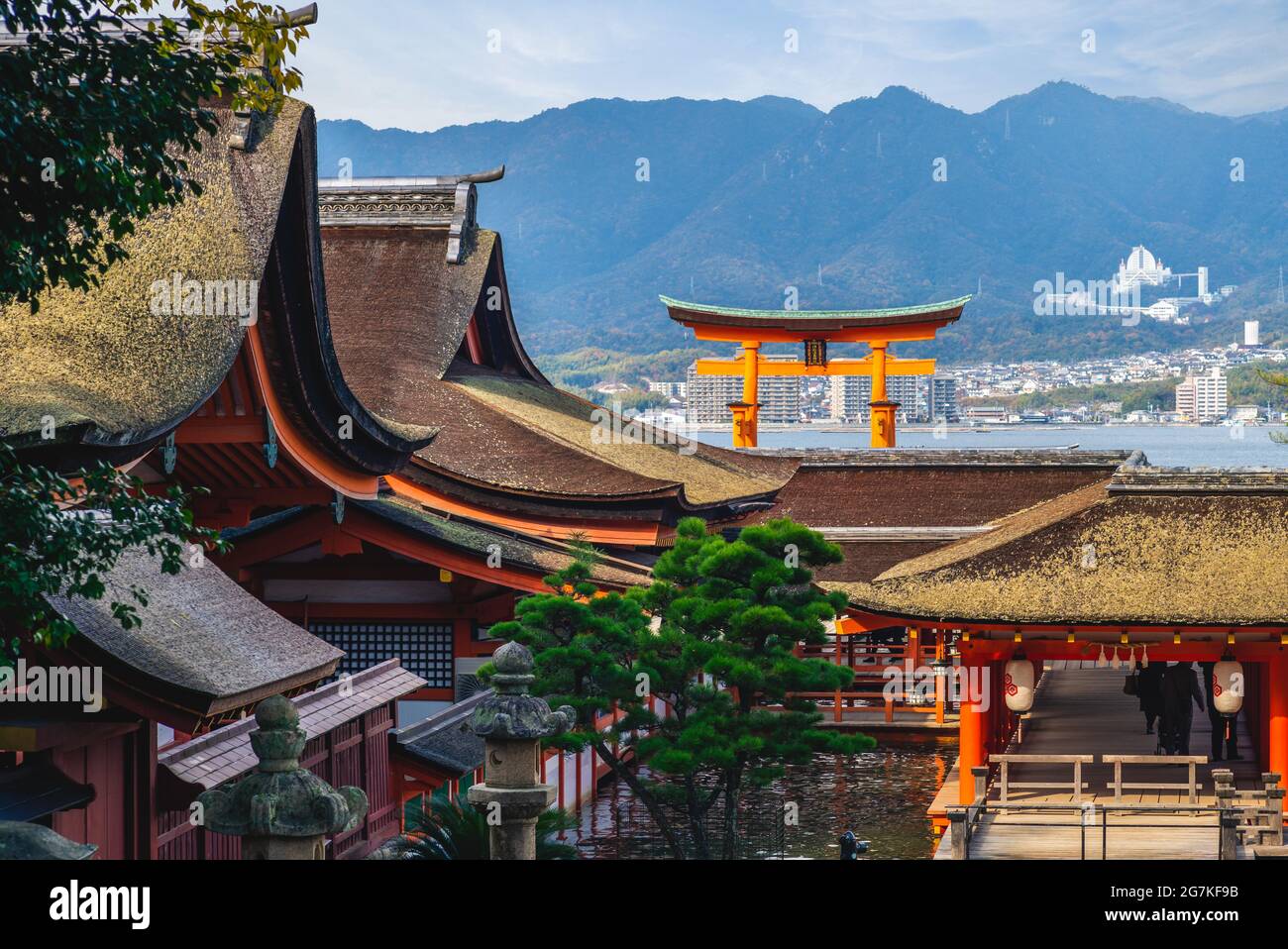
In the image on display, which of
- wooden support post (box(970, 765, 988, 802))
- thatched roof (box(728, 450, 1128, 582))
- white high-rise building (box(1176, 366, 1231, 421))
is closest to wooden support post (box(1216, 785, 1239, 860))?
wooden support post (box(970, 765, 988, 802))

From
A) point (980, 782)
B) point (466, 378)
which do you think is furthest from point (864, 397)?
point (980, 782)

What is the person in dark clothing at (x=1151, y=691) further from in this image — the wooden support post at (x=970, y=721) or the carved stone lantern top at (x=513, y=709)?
the carved stone lantern top at (x=513, y=709)

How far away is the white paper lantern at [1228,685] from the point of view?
19.8m

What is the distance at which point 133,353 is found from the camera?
1183cm

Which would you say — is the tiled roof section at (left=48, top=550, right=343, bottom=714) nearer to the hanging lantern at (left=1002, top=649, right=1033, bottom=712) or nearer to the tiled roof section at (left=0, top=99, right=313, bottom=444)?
the tiled roof section at (left=0, top=99, right=313, bottom=444)

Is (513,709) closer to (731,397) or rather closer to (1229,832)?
(1229,832)

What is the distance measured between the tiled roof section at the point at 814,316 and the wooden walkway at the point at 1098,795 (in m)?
16.9

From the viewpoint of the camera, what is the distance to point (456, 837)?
12.1 meters

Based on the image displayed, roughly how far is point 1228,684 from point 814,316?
25.5 meters

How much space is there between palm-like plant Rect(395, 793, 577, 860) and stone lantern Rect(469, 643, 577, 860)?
125 centimetres

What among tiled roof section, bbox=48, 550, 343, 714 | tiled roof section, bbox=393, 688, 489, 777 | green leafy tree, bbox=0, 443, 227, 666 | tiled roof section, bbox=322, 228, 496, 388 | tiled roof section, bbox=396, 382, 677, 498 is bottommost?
tiled roof section, bbox=393, 688, 489, 777

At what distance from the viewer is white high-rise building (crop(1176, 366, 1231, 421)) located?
513ft
